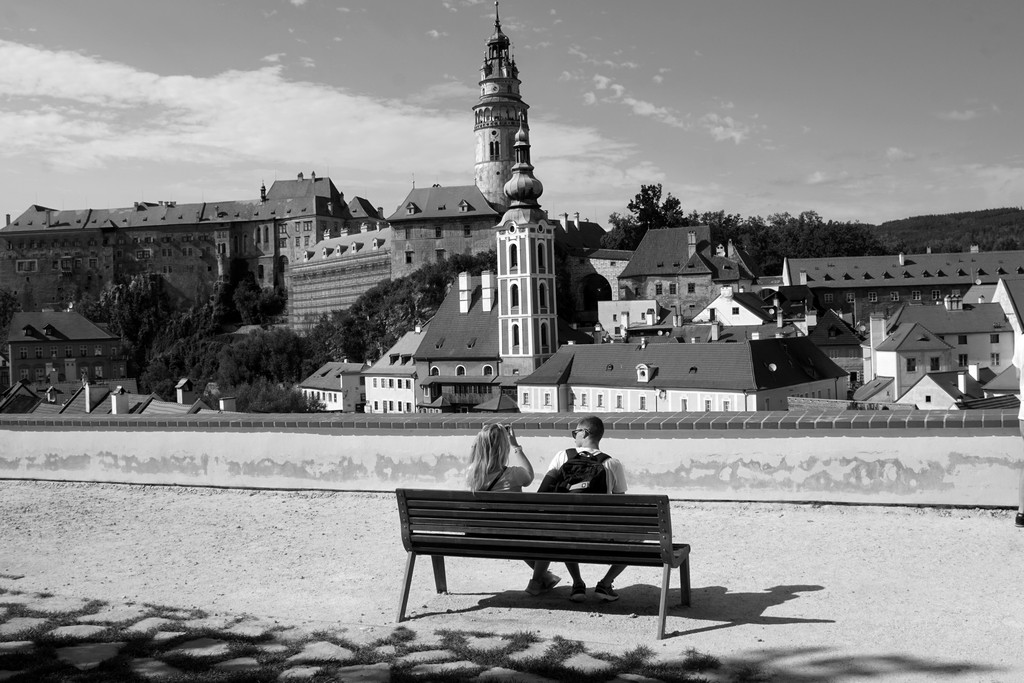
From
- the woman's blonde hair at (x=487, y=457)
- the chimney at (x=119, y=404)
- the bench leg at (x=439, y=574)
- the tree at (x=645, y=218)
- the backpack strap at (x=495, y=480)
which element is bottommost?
the bench leg at (x=439, y=574)

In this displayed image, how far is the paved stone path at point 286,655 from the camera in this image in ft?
15.4

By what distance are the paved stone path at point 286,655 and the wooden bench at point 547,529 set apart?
1.81 feet

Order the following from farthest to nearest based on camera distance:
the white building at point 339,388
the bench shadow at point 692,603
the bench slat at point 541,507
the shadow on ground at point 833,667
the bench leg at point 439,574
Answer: the white building at point 339,388 < the bench leg at point 439,574 < the bench shadow at point 692,603 < the bench slat at point 541,507 < the shadow on ground at point 833,667

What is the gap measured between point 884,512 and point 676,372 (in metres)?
43.3

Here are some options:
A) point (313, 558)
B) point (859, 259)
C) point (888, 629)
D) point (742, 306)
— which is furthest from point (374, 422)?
point (859, 259)

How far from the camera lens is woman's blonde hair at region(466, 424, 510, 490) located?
6.22 metres

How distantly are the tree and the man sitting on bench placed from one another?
92.1 meters

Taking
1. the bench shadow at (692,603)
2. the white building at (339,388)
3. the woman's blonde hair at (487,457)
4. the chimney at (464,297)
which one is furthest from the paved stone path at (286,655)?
the white building at (339,388)

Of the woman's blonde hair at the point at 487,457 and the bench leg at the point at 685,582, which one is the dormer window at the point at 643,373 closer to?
the woman's blonde hair at the point at 487,457

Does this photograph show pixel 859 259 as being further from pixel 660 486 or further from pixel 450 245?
pixel 660 486

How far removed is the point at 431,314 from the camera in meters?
85.9

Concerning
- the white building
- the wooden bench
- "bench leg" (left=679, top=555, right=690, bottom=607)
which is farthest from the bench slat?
the white building

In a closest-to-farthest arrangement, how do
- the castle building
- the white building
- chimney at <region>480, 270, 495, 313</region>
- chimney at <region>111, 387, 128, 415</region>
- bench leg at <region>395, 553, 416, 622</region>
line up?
bench leg at <region>395, 553, 416, 622</region>
chimney at <region>111, 387, 128, 415</region>
chimney at <region>480, 270, 495, 313</region>
the white building
the castle building

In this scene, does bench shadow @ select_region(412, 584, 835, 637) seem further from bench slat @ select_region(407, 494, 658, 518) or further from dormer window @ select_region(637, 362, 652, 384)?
dormer window @ select_region(637, 362, 652, 384)
